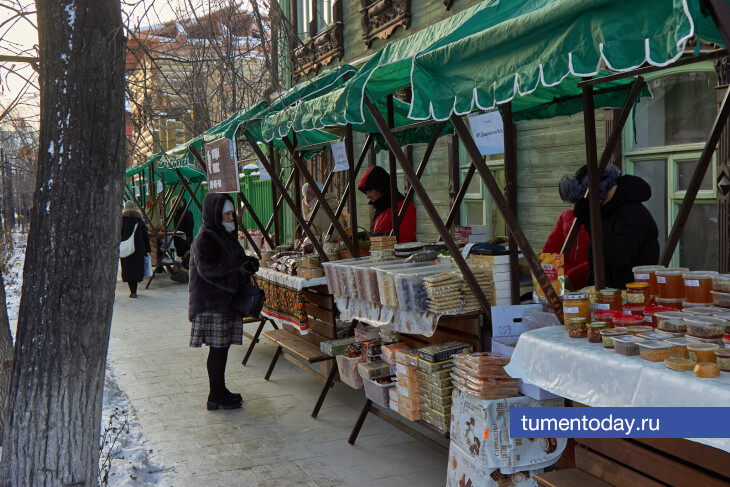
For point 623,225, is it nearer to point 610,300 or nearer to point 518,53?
point 610,300

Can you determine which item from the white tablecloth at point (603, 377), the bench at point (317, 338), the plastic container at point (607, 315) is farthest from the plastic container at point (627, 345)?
the bench at point (317, 338)

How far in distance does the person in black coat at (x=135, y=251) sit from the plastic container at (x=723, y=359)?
40.7ft

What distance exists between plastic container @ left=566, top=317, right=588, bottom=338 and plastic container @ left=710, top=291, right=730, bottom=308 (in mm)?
584

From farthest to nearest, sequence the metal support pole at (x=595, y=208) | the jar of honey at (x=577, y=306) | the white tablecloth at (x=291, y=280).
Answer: the white tablecloth at (x=291, y=280) → the metal support pole at (x=595, y=208) → the jar of honey at (x=577, y=306)

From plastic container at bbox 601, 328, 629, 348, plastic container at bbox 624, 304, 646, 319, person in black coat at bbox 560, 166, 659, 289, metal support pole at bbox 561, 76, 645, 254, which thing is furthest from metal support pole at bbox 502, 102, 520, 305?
plastic container at bbox 601, 328, 629, 348

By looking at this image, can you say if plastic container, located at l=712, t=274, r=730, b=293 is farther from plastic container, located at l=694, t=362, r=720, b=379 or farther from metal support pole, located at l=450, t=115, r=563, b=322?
metal support pole, located at l=450, t=115, r=563, b=322

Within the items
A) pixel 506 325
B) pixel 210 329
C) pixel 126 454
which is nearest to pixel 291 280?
pixel 210 329

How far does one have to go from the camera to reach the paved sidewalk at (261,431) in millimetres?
4641

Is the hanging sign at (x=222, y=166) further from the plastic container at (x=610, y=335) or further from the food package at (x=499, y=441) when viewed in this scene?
the plastic container at (x=610, y=335)

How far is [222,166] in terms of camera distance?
7.22m

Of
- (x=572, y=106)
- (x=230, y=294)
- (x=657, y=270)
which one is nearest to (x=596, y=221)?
(x=657, y=270)

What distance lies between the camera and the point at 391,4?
11.0 meters

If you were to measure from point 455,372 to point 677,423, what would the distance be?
1606 millimetres

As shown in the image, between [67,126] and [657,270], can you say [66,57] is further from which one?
[657,270]
